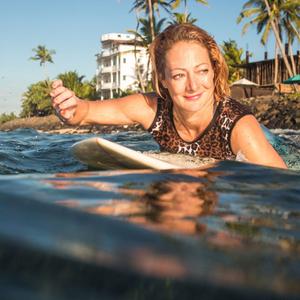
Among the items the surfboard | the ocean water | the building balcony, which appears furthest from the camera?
the building balcony

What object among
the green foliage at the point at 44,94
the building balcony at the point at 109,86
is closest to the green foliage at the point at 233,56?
the green foliage at the point at 44,94

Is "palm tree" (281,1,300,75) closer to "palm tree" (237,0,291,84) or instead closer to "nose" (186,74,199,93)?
"palm tree" (237,0,291,84)

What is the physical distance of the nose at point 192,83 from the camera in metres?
3.47

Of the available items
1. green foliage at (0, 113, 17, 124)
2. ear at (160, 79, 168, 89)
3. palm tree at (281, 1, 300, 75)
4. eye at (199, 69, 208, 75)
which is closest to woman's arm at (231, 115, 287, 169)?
eye at (199, 69, 208, 75)

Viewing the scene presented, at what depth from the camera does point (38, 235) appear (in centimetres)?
109

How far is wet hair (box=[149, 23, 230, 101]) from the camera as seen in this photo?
3633 millimetres

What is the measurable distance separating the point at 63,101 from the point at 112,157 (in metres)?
0.86

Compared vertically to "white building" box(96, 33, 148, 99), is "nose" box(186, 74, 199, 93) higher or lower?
lower

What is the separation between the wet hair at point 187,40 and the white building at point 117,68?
6455cm

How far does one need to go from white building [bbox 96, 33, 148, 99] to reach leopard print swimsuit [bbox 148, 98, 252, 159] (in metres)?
64.5

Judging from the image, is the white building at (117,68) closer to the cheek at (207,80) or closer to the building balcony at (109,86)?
the building balcony at (109,86)

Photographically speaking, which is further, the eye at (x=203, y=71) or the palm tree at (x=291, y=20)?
the palm tree at (x=291, y=20)

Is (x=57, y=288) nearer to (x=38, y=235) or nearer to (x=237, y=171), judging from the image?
(x=38, y=235)

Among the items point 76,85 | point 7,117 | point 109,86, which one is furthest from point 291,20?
point 7,117
